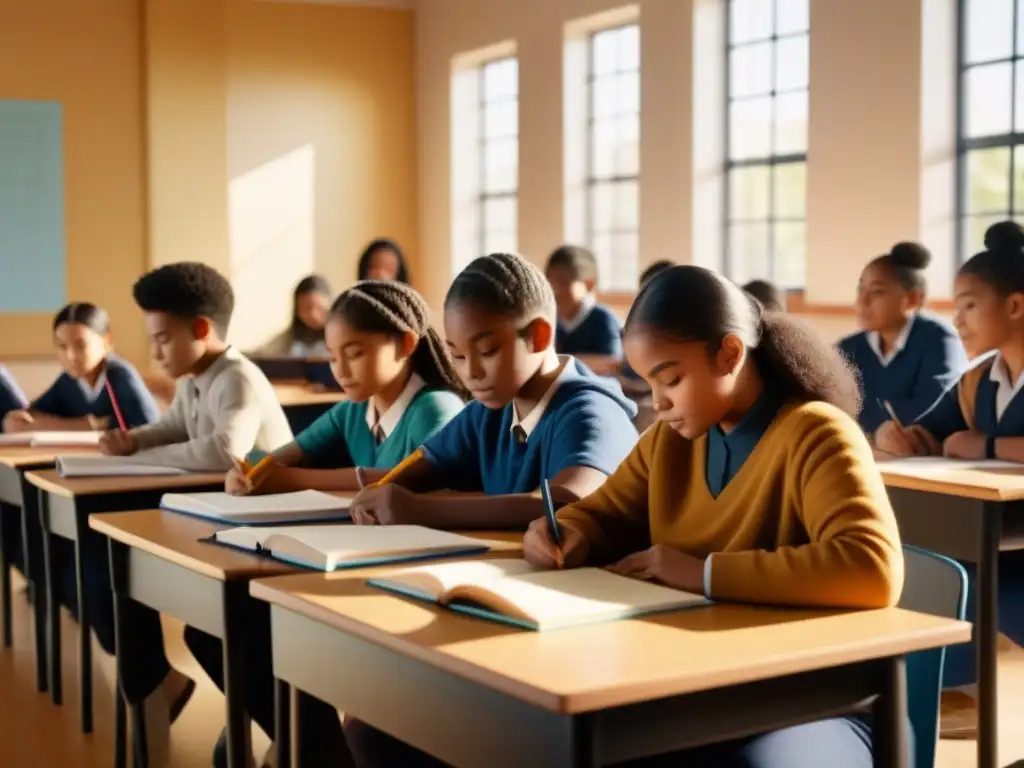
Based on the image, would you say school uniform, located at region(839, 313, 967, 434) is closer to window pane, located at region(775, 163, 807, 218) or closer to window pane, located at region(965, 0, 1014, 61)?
window pane, located at region(965, 0, 1014, 61)

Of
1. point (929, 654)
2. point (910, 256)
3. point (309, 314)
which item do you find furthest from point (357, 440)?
point (309, 314)

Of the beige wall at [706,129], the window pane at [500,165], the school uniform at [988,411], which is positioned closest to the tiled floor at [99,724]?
the school uniform at [988,411]

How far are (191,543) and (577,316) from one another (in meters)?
4.77

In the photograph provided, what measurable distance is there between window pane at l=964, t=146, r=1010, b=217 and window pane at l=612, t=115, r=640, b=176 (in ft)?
7.93

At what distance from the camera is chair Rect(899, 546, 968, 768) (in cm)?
182

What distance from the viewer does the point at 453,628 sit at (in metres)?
1.64

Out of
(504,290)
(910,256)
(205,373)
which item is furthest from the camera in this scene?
(910,256)

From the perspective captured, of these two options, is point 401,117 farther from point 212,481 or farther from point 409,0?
point 212,481

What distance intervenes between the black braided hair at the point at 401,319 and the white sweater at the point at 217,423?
1.97ft

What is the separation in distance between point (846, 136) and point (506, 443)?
437 cm

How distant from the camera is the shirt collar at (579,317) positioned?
6980 mm

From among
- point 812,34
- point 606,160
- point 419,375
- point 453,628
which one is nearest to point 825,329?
point 812,34

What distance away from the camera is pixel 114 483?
124 inches

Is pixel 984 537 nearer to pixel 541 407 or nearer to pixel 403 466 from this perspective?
pixel 541 407
